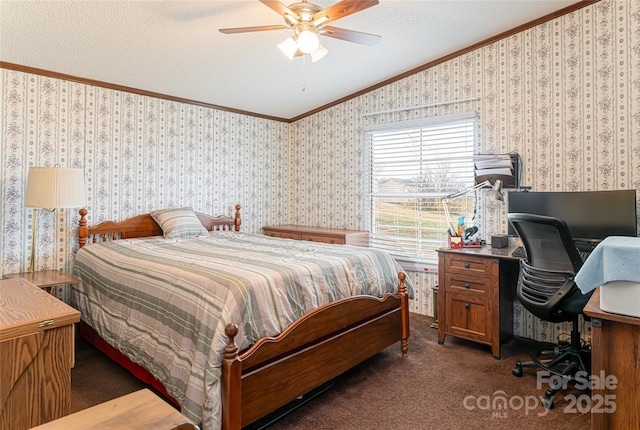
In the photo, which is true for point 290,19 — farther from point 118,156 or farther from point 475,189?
point 118,156

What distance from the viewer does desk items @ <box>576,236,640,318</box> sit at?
1.43 m

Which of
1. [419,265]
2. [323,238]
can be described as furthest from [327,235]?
[419,265]

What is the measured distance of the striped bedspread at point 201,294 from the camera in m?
1.81

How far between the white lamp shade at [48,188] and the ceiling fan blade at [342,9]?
2345 millimetres

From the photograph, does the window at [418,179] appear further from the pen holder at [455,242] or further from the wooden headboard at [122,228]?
the wooden headboard at [122,228]

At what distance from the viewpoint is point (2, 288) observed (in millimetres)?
1637

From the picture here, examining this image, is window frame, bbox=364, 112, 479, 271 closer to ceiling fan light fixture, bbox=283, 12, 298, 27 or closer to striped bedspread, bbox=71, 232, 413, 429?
striped bedspread, bbox=71, 232, 413, 429

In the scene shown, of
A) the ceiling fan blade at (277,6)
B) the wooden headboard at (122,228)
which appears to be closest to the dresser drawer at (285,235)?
the wooden headboard at (122,228)

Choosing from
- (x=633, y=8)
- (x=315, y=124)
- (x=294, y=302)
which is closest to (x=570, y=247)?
(x=294, y=302)

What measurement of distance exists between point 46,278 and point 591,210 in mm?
4275

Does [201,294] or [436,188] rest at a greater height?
[436,188]

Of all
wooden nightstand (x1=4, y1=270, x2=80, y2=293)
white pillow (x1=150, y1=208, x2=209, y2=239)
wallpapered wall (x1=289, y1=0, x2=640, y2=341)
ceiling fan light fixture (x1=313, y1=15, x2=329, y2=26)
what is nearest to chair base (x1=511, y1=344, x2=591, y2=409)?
wallpapered wall (x1=289, y1=0, x2=640, y2=341)

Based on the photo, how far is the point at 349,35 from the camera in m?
2.53

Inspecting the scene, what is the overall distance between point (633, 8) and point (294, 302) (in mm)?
3370
